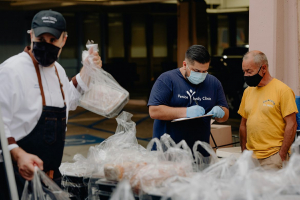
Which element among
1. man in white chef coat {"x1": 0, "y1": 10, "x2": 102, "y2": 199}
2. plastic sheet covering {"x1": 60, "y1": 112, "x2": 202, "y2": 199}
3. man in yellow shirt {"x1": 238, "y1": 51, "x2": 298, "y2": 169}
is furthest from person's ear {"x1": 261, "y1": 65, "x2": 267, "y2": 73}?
man in white chef coat {"x1": 0, "y1": 10, "x2": 102, "y2": 199}

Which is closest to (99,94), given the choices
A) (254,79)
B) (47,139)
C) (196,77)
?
(47,139)

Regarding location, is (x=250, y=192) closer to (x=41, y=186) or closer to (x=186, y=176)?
(x=186, y=176)

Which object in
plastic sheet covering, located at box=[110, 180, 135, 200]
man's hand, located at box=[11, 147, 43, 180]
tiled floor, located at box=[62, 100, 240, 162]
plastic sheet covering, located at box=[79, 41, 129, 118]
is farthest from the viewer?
tiled floor, located at box=[62, 100, 240, 162]

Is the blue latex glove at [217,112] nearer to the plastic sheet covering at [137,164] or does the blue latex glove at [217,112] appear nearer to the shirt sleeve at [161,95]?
the shirt sleeve at [161,95]

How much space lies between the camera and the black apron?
287 cm

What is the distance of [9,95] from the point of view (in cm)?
275

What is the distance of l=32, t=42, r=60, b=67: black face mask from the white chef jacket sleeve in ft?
0.67

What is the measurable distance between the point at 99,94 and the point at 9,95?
764 millimetres

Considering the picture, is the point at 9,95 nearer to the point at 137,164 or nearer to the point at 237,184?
the point at 137,164

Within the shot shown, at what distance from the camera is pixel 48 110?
289 centimetres

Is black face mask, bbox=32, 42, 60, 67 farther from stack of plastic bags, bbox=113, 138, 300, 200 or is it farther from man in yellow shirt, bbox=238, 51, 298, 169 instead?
man in yellow shirt, bbox=238, 51, 298, 169

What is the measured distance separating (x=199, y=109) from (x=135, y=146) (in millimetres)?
661

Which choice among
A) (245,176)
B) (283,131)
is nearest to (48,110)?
(245,176)

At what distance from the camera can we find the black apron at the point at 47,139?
9.41 feet
